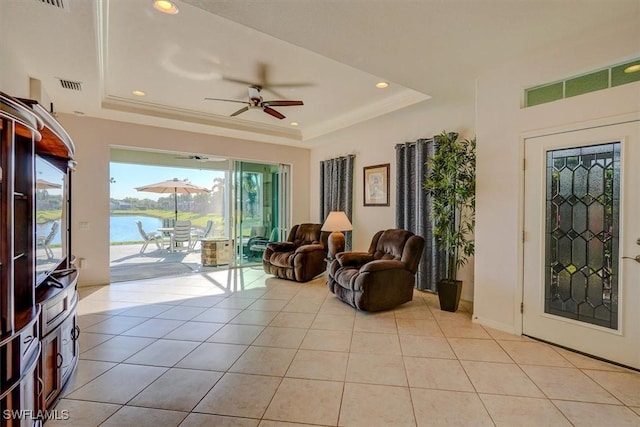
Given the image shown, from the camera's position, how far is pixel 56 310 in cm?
192

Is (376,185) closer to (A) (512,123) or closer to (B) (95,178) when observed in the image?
(A) (512,123)

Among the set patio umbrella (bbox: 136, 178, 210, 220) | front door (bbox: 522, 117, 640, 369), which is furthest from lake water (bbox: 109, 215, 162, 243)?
front door (bbox: 522, 117, 640, 369)

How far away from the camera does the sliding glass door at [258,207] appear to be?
20.9 ft

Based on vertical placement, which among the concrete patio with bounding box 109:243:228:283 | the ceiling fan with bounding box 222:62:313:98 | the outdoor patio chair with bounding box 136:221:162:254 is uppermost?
the ceiling fan with bounding box 222:62:313:98

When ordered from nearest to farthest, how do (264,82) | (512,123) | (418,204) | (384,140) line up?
1. (512,123)
2. (264,82)
3. (418,204)
4. (384,140)

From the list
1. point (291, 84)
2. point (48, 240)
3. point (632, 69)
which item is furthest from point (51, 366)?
point (632, 69)

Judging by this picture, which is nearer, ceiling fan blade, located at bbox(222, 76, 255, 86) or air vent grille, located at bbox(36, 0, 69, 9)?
air vent grille, located at bbox(36, 0, 69, 9)

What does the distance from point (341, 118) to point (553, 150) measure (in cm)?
322

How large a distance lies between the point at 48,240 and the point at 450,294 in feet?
12.9

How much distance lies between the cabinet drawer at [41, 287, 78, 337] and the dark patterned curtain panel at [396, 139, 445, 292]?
13.1 feet

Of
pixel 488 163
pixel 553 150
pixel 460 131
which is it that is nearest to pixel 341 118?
pixel 460 131

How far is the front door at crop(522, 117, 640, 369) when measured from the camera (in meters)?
2.38

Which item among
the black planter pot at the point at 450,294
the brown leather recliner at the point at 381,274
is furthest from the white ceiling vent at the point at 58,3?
the black planter pot at the point at 450,294

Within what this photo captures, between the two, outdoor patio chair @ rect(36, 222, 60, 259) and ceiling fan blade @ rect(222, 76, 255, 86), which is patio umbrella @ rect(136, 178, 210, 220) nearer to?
ceiling fan blade @ rect(222, 76, 255, 86)
